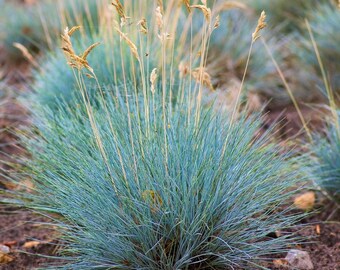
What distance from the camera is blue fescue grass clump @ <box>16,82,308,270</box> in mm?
2436

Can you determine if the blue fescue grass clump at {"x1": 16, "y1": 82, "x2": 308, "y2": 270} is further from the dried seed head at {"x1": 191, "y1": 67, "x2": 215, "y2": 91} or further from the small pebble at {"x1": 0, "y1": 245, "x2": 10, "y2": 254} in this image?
the small pebble at {"x1": 0, "y1": 245, "x2": 10, "y2": 254}

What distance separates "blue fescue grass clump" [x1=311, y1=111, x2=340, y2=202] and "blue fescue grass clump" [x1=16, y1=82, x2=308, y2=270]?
76 cm

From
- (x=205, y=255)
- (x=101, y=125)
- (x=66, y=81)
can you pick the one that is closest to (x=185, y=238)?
(x=205, y=255)

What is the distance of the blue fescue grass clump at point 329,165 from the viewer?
11.2 feet

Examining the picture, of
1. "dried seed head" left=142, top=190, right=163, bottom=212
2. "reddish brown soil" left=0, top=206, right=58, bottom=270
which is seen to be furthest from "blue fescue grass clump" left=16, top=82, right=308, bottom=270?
"reddish brown soil" left=0, top=206, right=58, bottom=270

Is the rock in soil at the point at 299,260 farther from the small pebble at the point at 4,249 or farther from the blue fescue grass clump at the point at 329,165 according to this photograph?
the small pebble at the point at 4,249

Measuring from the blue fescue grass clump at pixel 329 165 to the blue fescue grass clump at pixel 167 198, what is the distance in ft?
2.51

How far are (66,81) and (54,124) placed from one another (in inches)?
42.1

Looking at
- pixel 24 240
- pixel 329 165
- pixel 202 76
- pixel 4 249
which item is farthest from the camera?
pixel 329 165

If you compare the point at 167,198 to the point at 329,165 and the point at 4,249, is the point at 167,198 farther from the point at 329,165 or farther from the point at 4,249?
the point at 329,165

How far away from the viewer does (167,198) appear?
2439mm

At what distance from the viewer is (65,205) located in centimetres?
257

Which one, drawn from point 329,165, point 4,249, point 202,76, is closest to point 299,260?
point 329,165

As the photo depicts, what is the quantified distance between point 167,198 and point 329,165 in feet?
4.40
